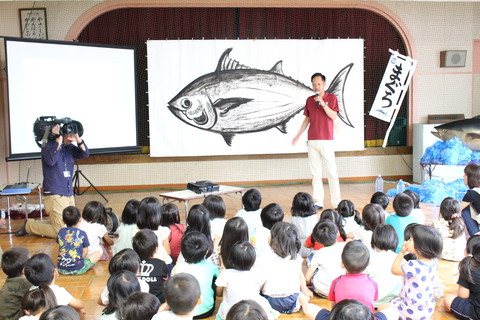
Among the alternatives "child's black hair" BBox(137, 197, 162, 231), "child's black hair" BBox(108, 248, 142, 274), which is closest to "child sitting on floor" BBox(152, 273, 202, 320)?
"child's black hair" BBox(108, 248, 142, 274)

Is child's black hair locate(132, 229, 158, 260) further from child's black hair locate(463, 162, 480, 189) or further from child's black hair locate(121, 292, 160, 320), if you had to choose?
child's black hair locate(463, 162, 480, 189)

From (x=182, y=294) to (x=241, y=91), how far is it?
5.51m

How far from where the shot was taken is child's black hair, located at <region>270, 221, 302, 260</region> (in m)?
2.78

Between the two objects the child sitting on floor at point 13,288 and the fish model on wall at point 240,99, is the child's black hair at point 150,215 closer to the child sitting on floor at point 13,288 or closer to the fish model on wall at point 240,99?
the child sitting on floor at point 13,288

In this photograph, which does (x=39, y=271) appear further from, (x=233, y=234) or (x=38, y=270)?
(x=233, y=234)

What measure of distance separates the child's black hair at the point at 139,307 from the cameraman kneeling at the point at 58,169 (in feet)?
8.87

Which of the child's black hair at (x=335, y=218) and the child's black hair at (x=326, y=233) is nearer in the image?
the child's black hair at (x=326, y=233)

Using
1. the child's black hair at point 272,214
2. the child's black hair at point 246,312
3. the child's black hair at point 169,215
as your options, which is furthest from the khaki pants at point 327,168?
the child's black hair at point 246,312

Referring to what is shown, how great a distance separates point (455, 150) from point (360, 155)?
6.29 feet

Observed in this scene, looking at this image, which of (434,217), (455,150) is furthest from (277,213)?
(455,150)

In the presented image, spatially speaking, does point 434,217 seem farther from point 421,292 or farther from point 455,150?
point 421,292

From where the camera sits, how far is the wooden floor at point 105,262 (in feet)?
10.4

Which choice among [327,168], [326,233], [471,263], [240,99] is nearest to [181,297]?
[326,233]

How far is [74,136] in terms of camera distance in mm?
4488
